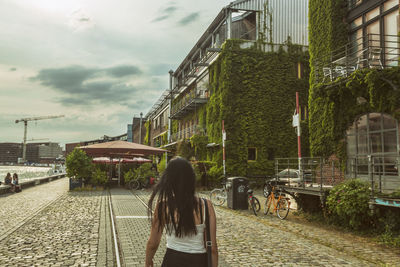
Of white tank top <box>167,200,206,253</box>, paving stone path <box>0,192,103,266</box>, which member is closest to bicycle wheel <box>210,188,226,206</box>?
paving stone path <box>0,192,103,266</box>

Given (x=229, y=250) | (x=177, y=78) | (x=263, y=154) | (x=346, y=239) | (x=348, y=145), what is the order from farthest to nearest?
(x=177, y=78) → (x=263, y=154) → (x=348, y=145) → (x=346, y=239) → (x=229, y=250)

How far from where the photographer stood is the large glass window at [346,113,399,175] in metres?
12.5

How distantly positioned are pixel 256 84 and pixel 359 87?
42.7ft

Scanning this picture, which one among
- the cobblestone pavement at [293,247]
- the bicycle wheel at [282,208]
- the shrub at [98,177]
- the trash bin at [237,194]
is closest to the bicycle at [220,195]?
the trash bin at [237,194]

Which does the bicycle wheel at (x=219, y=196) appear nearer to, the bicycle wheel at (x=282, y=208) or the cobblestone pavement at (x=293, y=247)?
the bicycle wheel at (x=282, y=208)

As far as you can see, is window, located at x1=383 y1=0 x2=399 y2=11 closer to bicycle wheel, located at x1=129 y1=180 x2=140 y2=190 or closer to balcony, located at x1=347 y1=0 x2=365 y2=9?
balcony, located at x1=347 y1=0 x2=365 y2=9

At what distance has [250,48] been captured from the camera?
2539 cm

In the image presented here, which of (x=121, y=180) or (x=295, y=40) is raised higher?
(x=295, y=40)

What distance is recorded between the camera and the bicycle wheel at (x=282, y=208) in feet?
36.1

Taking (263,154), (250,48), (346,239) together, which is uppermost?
(250,48)

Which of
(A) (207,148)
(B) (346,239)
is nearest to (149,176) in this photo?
(A) (207,148)

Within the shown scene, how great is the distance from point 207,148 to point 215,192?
40.5 feet

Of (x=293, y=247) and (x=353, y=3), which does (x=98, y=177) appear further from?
(x=293, y=247)

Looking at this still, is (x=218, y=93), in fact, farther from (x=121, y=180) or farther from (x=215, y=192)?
(x=215, y=192)
